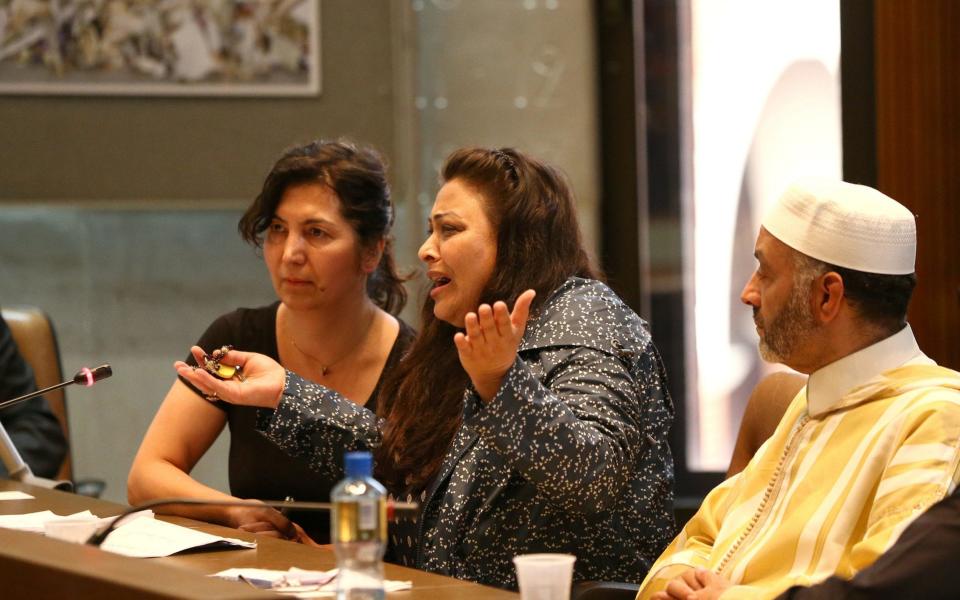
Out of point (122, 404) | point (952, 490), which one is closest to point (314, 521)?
point (952, 490)

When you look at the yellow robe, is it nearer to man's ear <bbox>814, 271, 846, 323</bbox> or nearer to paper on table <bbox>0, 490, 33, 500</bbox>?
man's ear <bbox>814, 271, 846, 323</bbox>

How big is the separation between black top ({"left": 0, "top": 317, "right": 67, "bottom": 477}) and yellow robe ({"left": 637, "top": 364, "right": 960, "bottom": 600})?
79.2 inches

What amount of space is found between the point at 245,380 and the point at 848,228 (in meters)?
1.35

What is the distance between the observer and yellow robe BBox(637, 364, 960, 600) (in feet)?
6.01

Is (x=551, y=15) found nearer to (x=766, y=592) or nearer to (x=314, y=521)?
(x=314, y=521)

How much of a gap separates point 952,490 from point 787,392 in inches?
28.3

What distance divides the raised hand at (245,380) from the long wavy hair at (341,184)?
445 mm

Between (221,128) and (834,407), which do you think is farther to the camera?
(221,128)

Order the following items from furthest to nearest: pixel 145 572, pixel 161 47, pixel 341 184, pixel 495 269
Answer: pixel 161 47
pixel 341 184
pixel 495 269
pixel 145 572

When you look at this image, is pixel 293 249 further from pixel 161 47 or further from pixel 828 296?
pixel 161 47

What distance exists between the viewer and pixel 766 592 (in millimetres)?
1934

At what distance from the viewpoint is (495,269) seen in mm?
2607

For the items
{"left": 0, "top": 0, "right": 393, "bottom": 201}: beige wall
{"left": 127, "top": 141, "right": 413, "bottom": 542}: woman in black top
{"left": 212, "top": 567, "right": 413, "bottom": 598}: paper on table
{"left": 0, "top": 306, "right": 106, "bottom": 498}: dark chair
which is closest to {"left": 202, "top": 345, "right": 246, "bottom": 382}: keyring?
{"left": 127, "top": 141, "right": 413, "bottom": 542}: woman in black top

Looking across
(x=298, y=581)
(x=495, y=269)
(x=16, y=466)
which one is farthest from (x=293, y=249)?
(x=298, y=581)
